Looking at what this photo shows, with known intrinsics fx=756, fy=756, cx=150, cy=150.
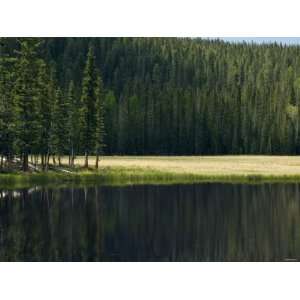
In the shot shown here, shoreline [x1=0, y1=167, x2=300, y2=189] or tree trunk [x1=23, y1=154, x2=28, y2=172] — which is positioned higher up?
tree trunk [x1=23, y1=154, x2=28, y2=172]

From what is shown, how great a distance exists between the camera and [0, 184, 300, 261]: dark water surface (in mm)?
24906

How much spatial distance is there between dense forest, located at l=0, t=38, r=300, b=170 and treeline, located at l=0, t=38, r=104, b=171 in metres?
0.06

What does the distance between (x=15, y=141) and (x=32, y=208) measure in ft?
35.9

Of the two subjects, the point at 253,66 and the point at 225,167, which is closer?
the point at 225,167

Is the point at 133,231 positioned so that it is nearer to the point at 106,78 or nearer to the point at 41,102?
the point at 41,102

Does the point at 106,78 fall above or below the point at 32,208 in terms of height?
above

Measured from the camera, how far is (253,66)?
359 feet

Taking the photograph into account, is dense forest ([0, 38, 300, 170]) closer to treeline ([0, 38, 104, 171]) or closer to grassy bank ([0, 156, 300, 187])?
treeline ([0, 38, 104, 171])

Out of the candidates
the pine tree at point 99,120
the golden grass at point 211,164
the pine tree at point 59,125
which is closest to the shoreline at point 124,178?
the golden grass at point 211,164

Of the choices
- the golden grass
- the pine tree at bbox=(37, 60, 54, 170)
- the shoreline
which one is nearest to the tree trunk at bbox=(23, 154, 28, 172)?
the shoreline

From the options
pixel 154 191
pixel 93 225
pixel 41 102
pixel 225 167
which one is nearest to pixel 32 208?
pixel 93 225

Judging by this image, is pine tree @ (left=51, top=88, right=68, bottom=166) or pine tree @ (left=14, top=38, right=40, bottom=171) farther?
pine tree @ (left=51, top=88, right=68, bottom=166)
